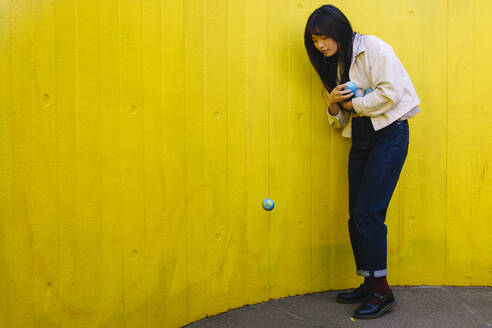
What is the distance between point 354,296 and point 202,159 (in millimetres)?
1047

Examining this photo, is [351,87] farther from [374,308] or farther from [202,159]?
[374,308]

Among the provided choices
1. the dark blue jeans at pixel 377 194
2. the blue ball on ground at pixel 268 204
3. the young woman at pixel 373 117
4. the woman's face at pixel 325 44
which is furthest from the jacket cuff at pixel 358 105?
the blue ball on ground at pixel 268 204

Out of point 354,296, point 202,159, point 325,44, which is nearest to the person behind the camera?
point 202,159

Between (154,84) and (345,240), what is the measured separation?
135 centimetres

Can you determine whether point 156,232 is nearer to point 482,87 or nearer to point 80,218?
point 80,218

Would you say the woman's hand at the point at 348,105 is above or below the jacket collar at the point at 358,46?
below

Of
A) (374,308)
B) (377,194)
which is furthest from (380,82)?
(374,308)

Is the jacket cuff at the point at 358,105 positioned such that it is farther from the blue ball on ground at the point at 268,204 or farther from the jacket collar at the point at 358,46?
the blue ball on ground at the point at 268,204

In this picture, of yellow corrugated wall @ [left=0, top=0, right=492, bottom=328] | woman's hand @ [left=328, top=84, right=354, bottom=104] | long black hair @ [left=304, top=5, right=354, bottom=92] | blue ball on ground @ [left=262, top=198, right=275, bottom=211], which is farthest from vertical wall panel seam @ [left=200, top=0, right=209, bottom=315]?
woman's hand @ [left=328, top=84, right=354, bottom=104]

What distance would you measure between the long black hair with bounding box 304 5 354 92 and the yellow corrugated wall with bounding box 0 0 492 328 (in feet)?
0.42

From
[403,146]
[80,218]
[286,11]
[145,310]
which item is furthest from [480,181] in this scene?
[80,218]

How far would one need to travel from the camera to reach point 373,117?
219 cm

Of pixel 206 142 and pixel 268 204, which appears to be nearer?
pixel 206 142

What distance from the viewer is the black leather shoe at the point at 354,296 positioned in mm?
2312
